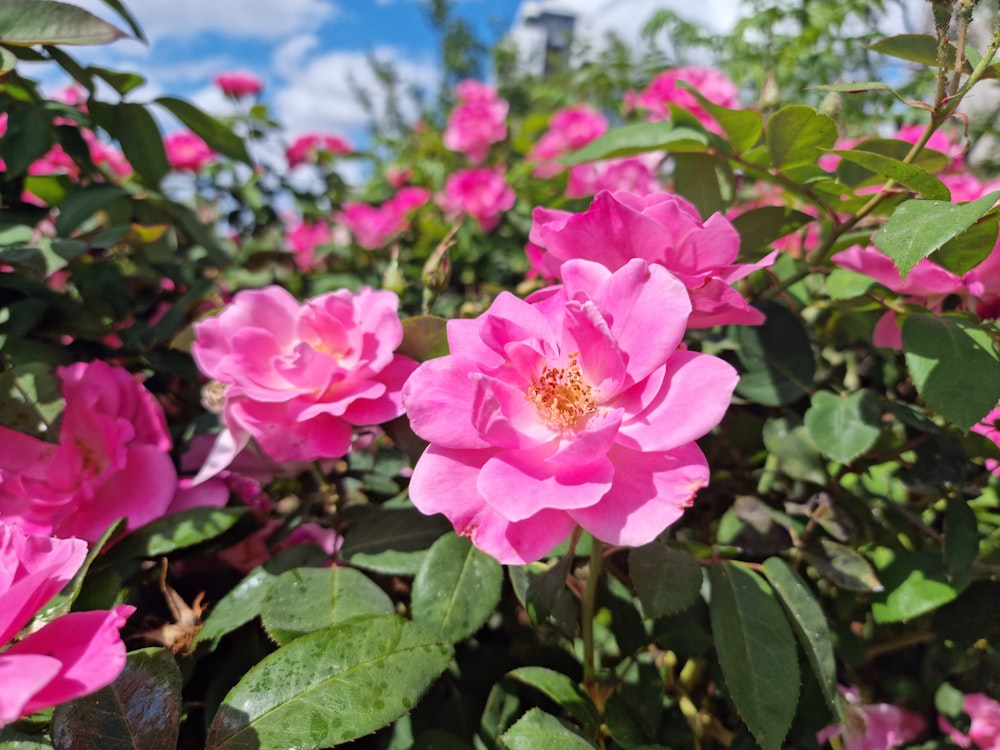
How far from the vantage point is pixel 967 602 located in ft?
2.33

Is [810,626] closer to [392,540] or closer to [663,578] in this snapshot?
[663,578]

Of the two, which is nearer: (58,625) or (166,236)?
(58,625)

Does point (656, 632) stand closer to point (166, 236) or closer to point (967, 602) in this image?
point (967, 602)

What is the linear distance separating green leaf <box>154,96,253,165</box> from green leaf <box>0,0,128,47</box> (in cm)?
18

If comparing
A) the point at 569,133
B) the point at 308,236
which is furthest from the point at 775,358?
the point at 308,236

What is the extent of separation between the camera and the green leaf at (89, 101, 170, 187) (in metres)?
0.86

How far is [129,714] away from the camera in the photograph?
1.50ft

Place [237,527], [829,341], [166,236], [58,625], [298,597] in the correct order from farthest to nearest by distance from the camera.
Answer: [166,236] → [829,341] → [237,527] → [298,597] → [58,625]

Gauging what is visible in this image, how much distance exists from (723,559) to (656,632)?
0.13m

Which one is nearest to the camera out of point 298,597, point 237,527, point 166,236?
point 298,597

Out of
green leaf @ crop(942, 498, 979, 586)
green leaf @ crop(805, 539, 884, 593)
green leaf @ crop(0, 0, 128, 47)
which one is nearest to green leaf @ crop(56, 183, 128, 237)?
green leaf @ crop(0, 0, 128, 47)

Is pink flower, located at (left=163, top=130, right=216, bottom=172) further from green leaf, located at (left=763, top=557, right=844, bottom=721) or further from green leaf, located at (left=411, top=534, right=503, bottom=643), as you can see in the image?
green leaf, located at (left=763, top=557, right=844, bottom=721)

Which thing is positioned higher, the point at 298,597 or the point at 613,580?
the point at 298,597

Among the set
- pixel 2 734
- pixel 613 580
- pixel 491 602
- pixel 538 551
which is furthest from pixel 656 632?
pixel 2 734
